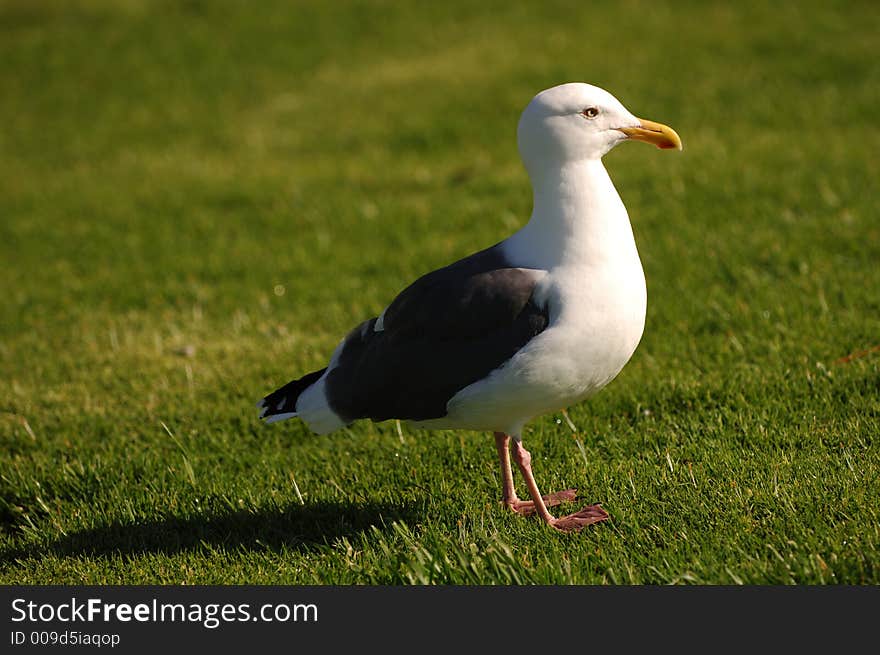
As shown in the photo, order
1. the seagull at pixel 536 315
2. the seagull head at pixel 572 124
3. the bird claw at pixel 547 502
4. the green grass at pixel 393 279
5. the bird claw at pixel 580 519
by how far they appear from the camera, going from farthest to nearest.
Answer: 1. the bird claw at pixel 547 502
2. the green grass at pixel 393 279
3. the bird claw at pixel 580 519
4. the seagull head at pixel 572 124
5. the seagull at pixel 536 315

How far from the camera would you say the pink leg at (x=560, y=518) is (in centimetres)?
466

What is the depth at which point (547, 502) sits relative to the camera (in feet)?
16.6

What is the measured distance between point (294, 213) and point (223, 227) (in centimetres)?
67

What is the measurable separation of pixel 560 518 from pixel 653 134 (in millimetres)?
1709

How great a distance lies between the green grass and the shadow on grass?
0.06 feet

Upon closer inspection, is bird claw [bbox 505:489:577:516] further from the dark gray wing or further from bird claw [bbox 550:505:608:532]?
the dark gray wing

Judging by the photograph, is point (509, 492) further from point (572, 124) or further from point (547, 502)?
point (572, 124)

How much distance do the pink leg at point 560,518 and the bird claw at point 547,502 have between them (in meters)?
0.09

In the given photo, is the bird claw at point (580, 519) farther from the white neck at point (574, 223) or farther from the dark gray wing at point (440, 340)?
the white neck at point (574, 223)

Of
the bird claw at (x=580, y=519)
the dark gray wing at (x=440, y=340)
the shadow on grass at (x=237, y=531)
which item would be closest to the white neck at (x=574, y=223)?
the dark gray wing at (x=440, y=340)

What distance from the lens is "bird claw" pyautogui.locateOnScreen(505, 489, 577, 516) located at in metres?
4.97

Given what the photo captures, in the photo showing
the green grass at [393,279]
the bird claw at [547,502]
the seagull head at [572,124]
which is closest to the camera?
the seagull head at [572,124]

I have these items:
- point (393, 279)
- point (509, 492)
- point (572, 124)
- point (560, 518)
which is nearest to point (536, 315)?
point (572, 124)

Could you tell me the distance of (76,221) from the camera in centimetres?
1087
